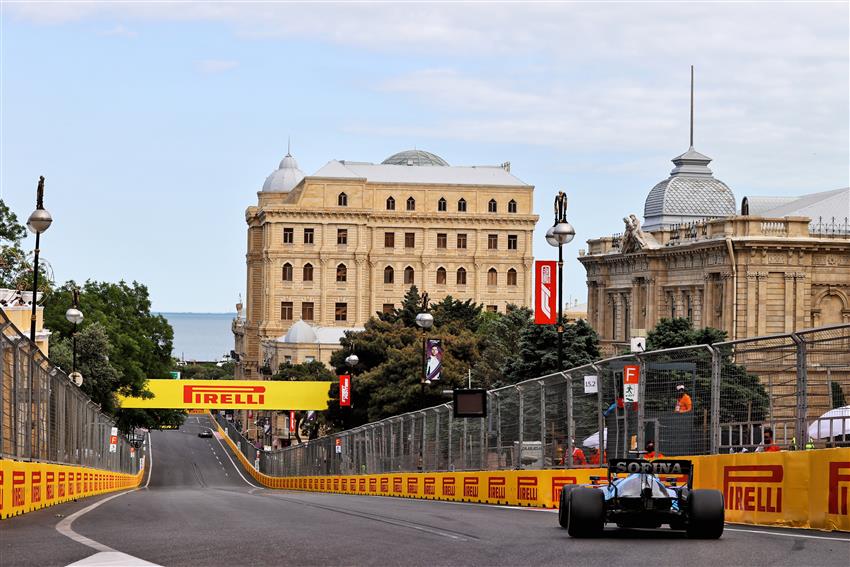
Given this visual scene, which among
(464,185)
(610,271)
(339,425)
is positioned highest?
(464,185)

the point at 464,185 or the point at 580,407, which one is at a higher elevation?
the point at 464,185

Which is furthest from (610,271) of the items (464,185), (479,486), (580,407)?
(580,407)

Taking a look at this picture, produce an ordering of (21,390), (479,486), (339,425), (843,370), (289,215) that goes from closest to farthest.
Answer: (843,370), (21,390), (479,486), (339,425), (289,215)

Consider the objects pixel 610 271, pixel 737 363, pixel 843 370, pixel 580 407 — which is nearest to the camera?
pixel 843 370

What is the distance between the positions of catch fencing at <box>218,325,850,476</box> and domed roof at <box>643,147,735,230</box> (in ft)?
286

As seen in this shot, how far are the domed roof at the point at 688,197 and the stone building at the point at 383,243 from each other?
6211 centimetres

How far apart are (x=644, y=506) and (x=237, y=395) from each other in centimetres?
8872

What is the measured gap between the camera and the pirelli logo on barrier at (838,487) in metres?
16.4

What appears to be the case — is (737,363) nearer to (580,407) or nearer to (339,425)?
(580,407)

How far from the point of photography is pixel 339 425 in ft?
320

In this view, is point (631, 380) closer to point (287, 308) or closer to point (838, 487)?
point (838, 487)

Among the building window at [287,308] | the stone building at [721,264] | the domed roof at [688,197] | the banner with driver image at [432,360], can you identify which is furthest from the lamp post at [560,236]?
the building window at [287,308]

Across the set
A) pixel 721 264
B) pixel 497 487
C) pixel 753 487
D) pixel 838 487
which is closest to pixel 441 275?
pixel 721 264

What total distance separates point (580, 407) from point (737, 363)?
636 centimetres
